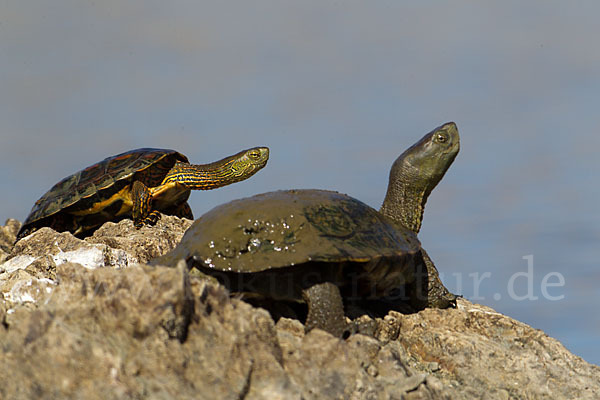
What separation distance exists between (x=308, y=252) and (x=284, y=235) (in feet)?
0.85

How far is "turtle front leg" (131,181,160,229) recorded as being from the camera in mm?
8094

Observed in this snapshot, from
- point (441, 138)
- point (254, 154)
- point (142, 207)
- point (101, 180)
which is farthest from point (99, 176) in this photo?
Answer: point (441, 138)

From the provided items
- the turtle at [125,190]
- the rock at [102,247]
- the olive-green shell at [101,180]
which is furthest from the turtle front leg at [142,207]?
the olive-green shell at [101,180]

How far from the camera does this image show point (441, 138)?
5.82 meters

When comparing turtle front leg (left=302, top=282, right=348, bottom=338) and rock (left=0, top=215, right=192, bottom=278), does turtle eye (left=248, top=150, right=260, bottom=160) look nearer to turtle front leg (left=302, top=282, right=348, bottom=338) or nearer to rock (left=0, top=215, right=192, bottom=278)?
rock (left=0, top=215, right=192, bottom=278)

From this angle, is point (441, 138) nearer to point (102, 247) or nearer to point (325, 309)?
point (325, 309)

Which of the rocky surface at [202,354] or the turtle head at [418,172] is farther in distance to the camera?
the turtle head at [418,172]

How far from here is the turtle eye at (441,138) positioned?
5805mm

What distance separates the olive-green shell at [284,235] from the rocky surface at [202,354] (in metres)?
0.54

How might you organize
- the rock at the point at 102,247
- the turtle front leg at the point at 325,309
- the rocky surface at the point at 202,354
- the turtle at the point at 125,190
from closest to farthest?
the rocky surface at the point at 202,354, the turtle front leg at the point at 325,309, the rock at the point at 102,247, the turtle at the point at 125,190

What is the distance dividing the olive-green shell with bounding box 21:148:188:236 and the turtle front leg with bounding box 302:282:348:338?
17.1 feet

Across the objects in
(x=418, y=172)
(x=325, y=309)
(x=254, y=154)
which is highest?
(x=254, y=154)

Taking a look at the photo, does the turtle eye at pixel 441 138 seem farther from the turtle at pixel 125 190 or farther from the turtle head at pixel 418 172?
the turtle at pixel 125 190

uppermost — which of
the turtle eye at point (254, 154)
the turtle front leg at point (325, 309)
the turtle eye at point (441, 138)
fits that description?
the turtle eye at point (254, 154)
